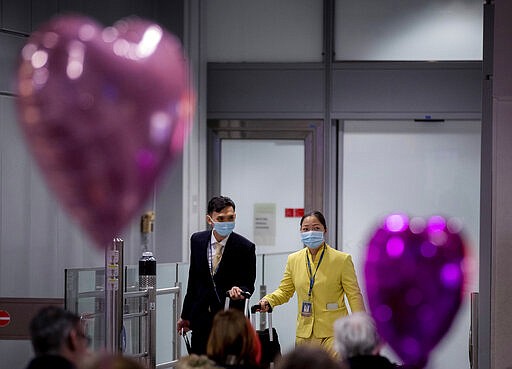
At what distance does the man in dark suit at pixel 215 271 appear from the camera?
6367 mm

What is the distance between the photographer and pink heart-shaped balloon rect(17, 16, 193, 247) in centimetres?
383

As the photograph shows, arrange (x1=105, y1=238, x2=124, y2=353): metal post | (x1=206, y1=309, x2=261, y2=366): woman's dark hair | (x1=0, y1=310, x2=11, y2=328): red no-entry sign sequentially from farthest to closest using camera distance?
(x1=0, y1=310, x2=11, y2=328): red no-entry sign < (x1=105, y1=238, x2=124, y2=353): metal post < (x1=206, y1=309, x2=261, y2=366): woman's dark hair

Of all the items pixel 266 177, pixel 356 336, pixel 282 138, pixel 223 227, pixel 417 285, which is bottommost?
pixel 356 336

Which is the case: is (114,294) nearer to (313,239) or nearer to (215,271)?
(215,271)

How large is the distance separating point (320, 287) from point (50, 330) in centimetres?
255

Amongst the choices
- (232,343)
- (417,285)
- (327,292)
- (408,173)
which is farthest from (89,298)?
(408,173)

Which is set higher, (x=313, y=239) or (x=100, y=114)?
(x=100, y=114)

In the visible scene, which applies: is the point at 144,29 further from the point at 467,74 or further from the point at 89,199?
the point at 467,74

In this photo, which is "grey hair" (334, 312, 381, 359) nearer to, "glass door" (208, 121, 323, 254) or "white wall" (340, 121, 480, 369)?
"white wall" (340, 121, 480, 369)

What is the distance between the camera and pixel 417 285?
13.2 feet

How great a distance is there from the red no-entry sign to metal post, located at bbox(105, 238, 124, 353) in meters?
0.88

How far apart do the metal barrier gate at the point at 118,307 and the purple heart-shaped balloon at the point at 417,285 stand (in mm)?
2227

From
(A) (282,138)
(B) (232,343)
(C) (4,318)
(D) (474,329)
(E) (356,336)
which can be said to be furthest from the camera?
(A) (282,138)

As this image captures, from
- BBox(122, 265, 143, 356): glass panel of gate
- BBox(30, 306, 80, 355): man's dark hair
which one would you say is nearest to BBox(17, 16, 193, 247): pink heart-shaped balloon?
BBox(30, 306, 80, 355): man's dark hair
